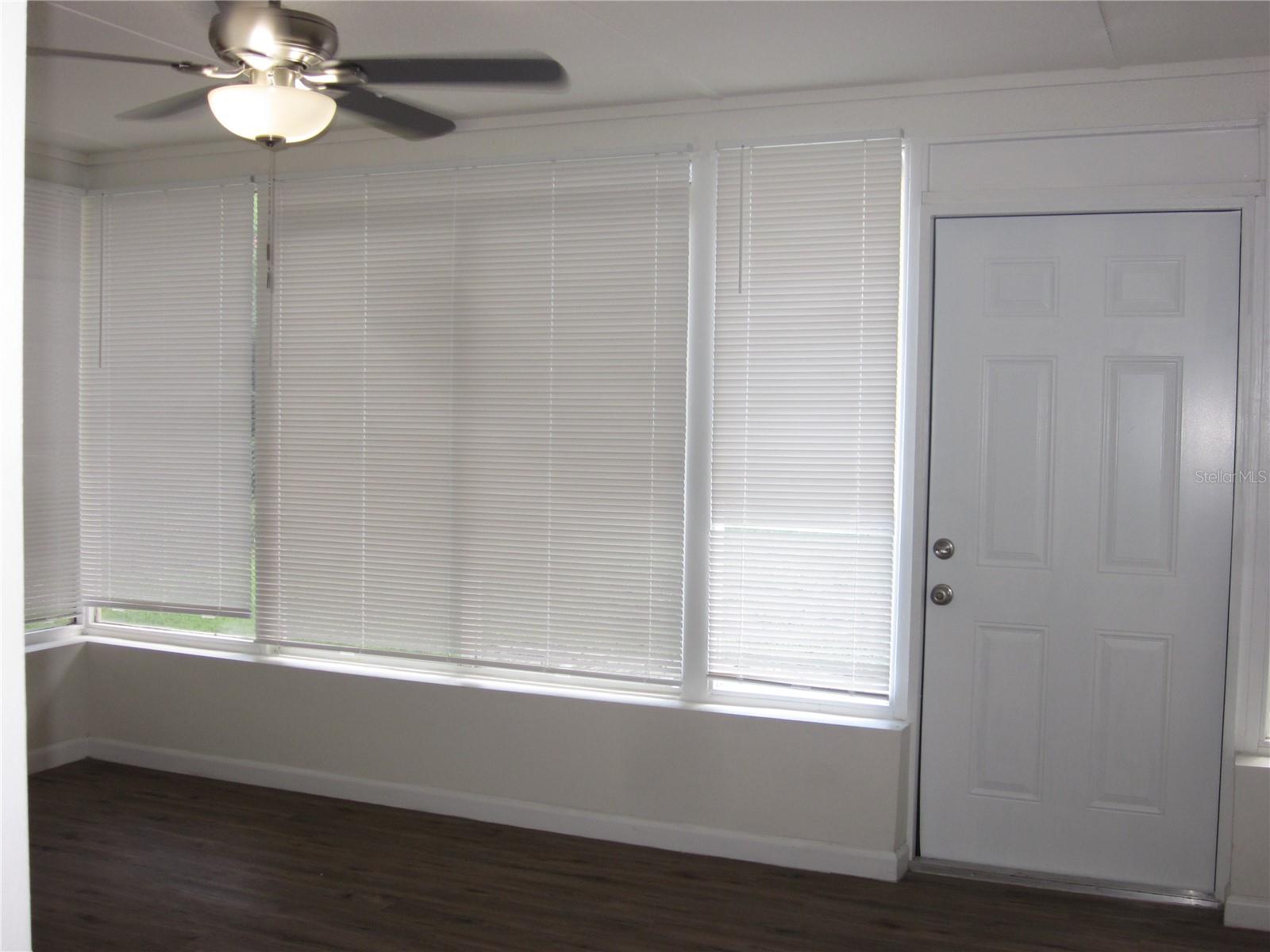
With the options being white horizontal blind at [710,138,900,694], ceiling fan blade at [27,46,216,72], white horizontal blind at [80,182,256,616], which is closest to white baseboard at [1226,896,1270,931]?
white horizontal blind at [710,138,900,694]

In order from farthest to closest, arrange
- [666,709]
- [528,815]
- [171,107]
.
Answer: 1. [528,815]
2. [666,709]
3. [171,107]

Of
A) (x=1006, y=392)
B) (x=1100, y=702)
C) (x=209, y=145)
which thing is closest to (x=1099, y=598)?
(x=1100, y=702)

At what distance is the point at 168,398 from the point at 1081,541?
3.81 meters

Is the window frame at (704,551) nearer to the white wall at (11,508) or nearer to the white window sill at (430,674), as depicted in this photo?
the white window sill at (430,674)

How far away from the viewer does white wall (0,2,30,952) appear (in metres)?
0.66

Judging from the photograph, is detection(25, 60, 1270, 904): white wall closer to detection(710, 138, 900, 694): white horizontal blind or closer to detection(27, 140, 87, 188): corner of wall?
detection(710, 138, 900, 694): white horizontal blind

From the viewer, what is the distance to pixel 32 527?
4.66 meters

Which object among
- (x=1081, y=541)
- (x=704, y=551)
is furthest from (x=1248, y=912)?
(x=704, y=551)

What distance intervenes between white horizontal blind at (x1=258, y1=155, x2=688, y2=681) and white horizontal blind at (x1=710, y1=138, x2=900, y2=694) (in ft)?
0.64

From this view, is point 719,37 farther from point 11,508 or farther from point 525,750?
point 11,508

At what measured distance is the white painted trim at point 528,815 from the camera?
11.6ft

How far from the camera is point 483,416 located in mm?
4086

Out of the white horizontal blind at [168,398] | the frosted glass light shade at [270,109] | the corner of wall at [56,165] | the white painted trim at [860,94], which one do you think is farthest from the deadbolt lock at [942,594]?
the corner of wall at [56,165]

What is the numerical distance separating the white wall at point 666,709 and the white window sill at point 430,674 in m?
0.04
